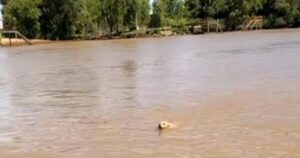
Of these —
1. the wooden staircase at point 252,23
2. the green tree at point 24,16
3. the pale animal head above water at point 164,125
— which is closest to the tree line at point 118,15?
the green tree at point 24,16

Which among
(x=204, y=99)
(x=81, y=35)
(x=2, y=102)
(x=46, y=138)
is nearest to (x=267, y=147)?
(x=46, y=138)

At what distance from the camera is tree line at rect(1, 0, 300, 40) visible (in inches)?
2815

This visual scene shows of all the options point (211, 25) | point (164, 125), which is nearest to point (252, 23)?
point (211, 25)

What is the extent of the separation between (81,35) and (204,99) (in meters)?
62.2

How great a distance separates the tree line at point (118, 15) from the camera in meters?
71.5

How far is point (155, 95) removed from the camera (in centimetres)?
1316

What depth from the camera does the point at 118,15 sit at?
75688mm

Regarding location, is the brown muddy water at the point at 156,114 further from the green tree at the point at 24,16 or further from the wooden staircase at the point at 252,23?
the wooden staircase at the point at 252,23

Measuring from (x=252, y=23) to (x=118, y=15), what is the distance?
64.7 ft

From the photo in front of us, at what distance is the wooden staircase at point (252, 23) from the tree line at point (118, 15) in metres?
1.43

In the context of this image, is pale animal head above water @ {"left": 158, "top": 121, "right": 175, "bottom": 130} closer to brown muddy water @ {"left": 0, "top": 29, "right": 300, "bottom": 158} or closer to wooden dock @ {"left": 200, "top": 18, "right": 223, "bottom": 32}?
brown muddy water @ {"left": 0, "top": 29, "right": 300, "bottom": 158}

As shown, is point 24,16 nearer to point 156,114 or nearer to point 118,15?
point 118,15

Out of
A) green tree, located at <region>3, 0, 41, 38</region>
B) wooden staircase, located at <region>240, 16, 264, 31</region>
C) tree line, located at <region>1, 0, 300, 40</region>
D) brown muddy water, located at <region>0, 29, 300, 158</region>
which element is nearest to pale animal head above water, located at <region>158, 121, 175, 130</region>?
brown muddy water, located at <region>0, 29, 300, 158</region>

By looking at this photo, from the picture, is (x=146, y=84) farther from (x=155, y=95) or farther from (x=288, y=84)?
(x=288, y=84)
